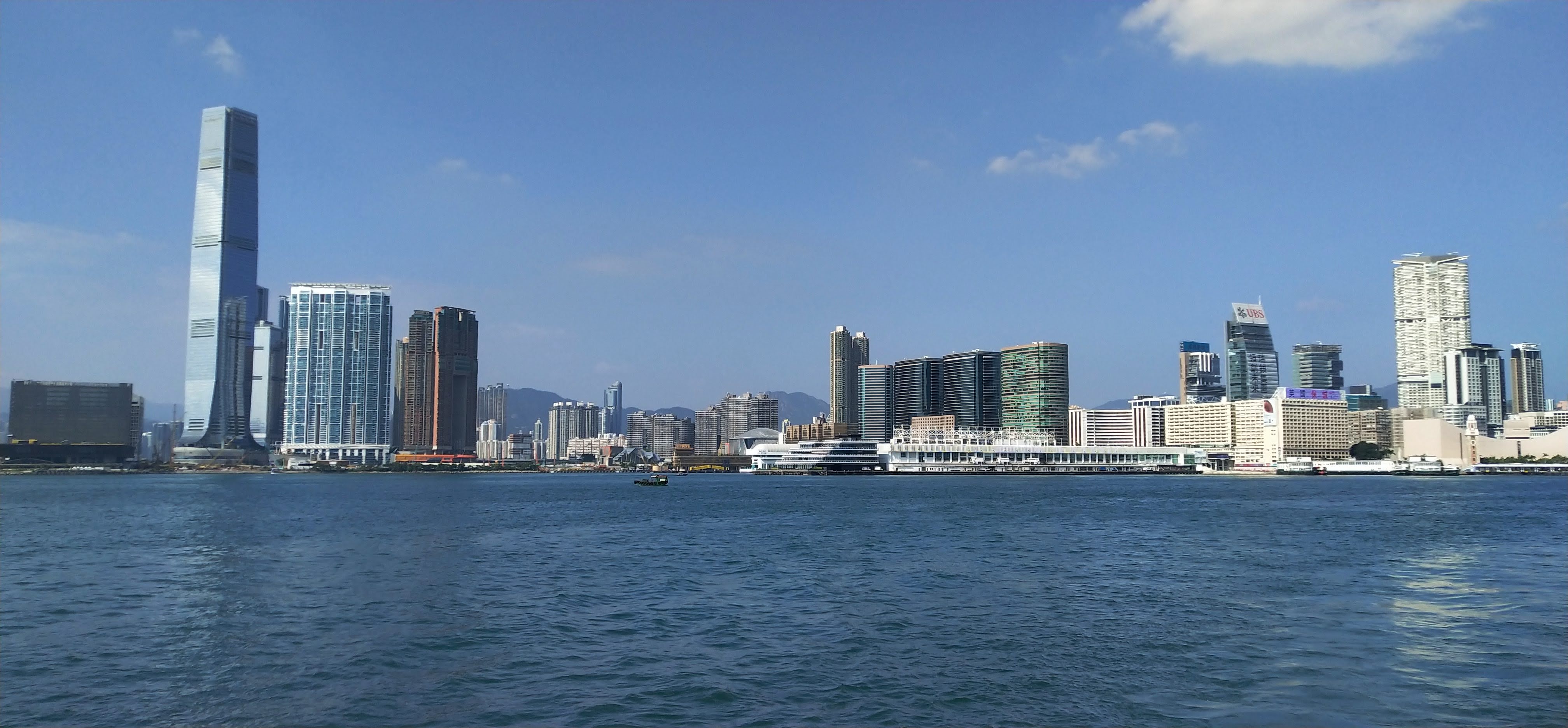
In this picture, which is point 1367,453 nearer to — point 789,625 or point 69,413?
point 789,625

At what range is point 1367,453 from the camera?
194500mm

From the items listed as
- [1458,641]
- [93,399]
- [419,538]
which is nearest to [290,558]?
[419,538]

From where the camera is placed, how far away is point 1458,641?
65.6ft

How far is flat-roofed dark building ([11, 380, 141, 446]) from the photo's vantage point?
184 m

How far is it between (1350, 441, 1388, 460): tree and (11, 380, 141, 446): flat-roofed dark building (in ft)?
800

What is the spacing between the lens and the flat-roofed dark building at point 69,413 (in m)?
184

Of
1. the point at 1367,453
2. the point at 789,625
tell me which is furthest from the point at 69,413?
the point at 1367,453

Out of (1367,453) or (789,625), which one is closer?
(789,625)

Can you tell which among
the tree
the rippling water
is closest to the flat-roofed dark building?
the rippling water

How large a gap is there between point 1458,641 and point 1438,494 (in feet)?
286

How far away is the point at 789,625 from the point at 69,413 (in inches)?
8431

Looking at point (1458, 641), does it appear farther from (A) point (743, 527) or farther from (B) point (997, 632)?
(A) point (743, 527)

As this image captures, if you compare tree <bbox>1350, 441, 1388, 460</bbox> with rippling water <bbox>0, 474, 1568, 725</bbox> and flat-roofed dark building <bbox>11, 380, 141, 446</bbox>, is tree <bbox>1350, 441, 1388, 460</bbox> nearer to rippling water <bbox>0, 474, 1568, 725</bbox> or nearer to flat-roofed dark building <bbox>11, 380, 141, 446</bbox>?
rippling water <bbox>0, 474, 1568, 725</bbox>

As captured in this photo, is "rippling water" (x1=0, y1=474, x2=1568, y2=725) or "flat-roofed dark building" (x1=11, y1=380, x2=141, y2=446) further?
"flat-roofed dark building" (x1=11, y1=380, x2=141, y2=446)
